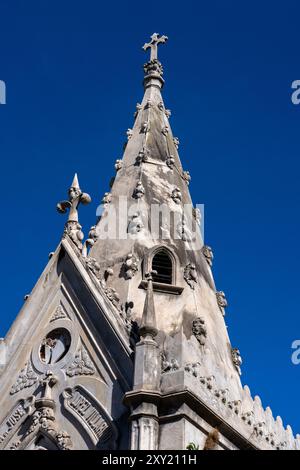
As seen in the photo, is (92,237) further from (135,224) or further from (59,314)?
(59,314)

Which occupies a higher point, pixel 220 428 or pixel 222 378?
pixel 222 378

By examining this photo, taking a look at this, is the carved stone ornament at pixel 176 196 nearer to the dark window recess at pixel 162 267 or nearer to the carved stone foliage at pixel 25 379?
the dark window recess at pixel 162 267

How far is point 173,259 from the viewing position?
26156 millimetres

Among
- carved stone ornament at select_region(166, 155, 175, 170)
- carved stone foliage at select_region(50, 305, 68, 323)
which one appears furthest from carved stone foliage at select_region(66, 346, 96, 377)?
carved stone ornament at select_region(166, 155, 175, 170)

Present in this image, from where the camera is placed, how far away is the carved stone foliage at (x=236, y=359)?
25.9 metres

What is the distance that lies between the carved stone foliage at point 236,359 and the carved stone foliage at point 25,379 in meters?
5.52

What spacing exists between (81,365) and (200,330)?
3.68 m

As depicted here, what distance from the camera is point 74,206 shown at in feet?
82.5

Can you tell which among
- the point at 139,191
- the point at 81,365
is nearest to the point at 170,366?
the point at 81,365
